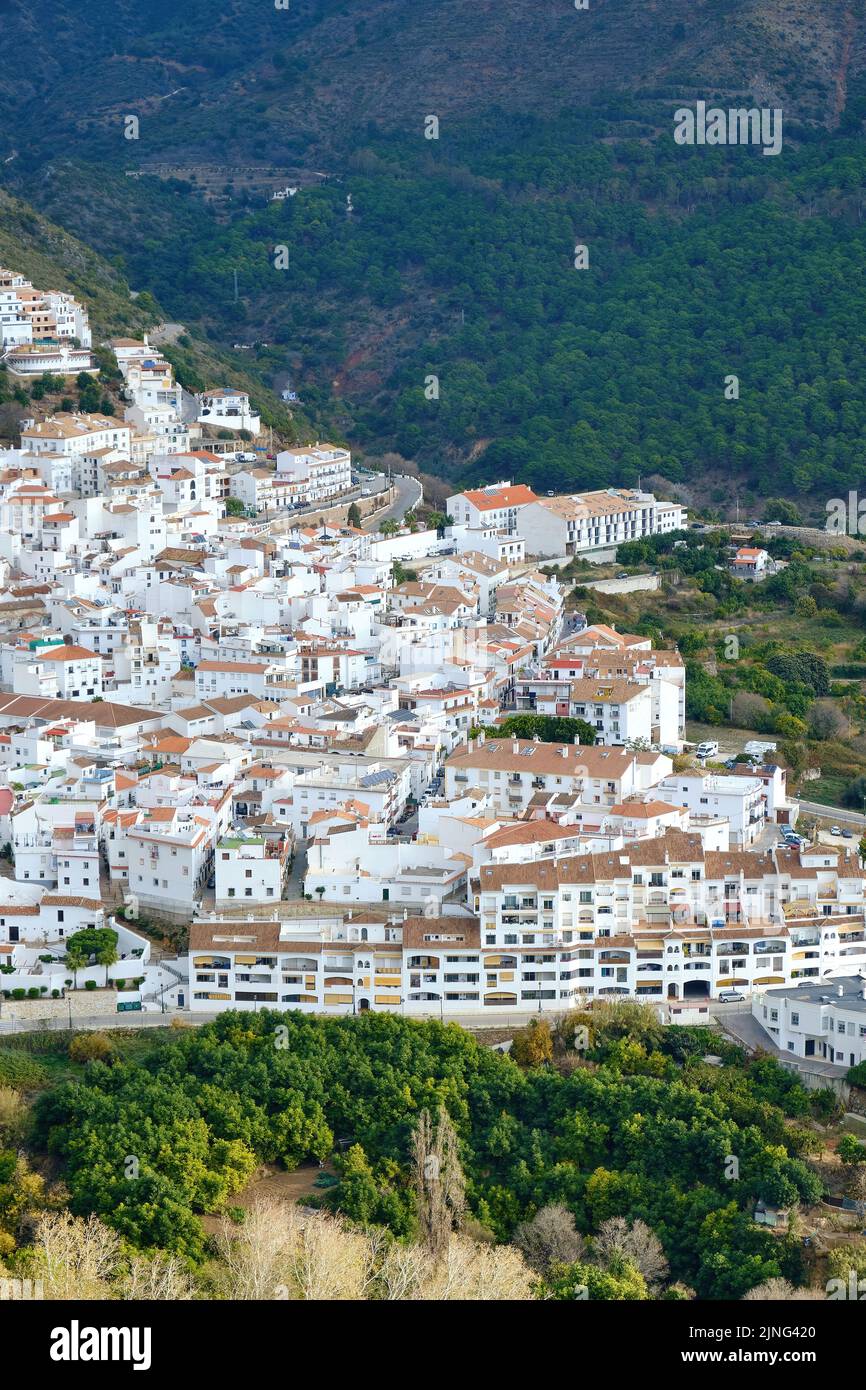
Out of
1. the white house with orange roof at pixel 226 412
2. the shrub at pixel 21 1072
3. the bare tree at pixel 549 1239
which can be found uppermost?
the white house with orange roof at pixel 226 412

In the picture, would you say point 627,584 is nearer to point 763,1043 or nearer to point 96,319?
point 96,319

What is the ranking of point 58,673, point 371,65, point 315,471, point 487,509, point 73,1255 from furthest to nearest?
1. point 371,65
2. point 315,471
3. point 487,509
4. point 58,673
5. point 73,1255

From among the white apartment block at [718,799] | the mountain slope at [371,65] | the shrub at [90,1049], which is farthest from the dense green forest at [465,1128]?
the mountain slope at [371,65]

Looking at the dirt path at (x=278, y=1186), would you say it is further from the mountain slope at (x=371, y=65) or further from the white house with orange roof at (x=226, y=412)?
the mountain slope at (x=371, y=65)

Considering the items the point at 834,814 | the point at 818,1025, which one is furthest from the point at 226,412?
the point at 818,1025

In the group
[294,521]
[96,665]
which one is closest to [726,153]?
[294,521]

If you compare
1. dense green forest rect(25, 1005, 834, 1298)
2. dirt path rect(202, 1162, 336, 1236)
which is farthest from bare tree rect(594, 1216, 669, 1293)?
dirt path rect(202, 1162, 336, 1236)
